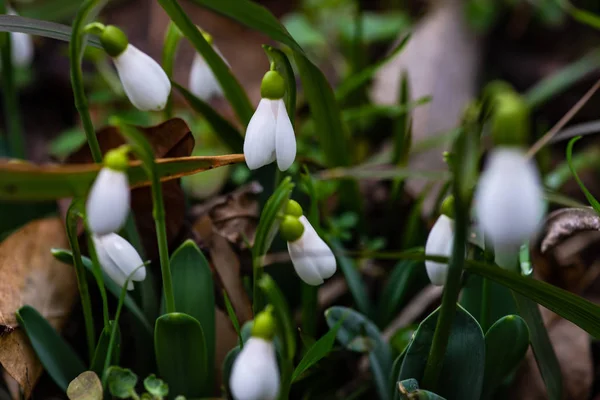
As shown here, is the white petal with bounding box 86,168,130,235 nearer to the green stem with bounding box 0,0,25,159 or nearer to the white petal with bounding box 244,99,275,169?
the white petal with bounding box 244,99,275,169

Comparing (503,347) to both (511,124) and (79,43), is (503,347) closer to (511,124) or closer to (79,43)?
(511,124)

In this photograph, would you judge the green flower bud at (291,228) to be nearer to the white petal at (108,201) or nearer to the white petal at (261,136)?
the white petal at (261,136)

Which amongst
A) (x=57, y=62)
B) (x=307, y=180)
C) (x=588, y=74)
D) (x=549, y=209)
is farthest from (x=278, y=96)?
(x=57, y=62)

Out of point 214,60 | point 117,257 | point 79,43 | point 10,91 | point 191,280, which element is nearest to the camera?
point 79,43

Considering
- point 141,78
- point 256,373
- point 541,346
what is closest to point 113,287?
point 141,78

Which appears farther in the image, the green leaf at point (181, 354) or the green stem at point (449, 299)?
the green leaf at point (181, 354)

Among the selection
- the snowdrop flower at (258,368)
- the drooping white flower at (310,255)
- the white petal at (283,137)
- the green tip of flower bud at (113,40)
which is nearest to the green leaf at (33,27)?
the green tip of flower bud at (113,40)
